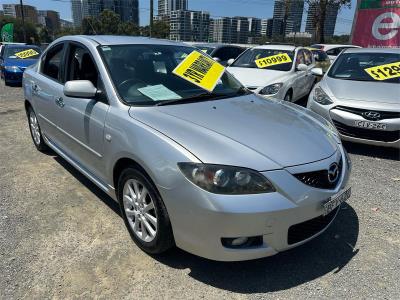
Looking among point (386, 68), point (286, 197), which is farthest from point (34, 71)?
point (386, 68)

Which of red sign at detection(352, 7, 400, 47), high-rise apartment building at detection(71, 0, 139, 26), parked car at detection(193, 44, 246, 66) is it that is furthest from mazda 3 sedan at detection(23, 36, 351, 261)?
high-rise apartment building at detection(71, 0, 139, 26)

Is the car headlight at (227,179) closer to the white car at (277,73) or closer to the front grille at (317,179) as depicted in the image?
the front grille at (317,179)

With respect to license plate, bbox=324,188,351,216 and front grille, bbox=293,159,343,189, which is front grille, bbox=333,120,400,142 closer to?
license plate, bbox=324,188,351,216

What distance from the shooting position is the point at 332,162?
2.55m

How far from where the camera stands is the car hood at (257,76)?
275 inches

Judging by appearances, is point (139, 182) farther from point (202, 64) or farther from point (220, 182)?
point (202, 64)

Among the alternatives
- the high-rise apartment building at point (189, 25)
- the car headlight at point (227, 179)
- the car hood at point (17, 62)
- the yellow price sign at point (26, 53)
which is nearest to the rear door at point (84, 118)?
the car headlight at point (227, 179)

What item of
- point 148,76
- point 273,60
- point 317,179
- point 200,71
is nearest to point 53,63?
point 148,76

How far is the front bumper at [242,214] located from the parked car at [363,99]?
9.60ft

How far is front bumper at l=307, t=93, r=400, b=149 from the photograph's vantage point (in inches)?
186

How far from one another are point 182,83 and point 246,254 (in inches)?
68.7

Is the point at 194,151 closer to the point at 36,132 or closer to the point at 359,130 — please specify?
the point at 359,130

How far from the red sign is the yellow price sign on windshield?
804 centimetres

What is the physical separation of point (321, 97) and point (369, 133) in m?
0.95
